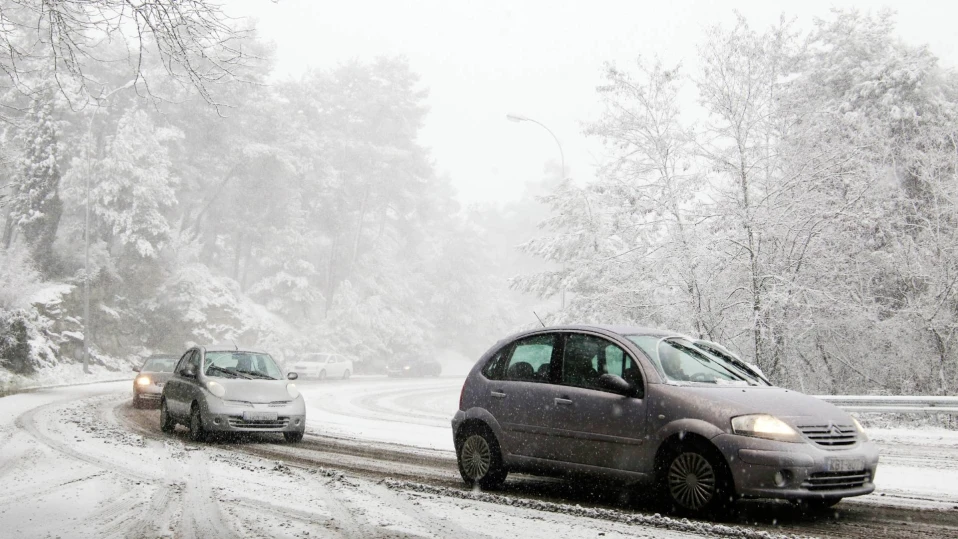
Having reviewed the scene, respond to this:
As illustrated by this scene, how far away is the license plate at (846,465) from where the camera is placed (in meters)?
6.30

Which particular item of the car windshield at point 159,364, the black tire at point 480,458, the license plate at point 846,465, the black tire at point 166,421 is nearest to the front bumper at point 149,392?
the car windshield at point 159,364

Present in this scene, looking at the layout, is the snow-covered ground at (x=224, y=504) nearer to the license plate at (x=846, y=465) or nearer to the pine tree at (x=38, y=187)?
the license plate at (x=846, y=465)

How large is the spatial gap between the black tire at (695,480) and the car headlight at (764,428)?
286mm

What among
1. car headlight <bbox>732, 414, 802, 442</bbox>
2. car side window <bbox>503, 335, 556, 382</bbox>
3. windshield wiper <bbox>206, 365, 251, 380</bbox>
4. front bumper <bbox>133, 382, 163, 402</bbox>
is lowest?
front bumper <bbox>133, 382, 163, 402</bbox>

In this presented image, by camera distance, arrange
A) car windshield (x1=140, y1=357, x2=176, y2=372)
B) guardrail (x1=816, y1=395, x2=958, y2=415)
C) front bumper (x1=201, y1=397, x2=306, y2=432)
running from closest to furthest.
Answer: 1. front bumper (x1=201, y1=397, x2=306, y2=432)
2. guardrail (x1=816, y1=395, x2=958, y2=415)
3. car windshield (x1=140, y1=357, x2=176, y2=372)

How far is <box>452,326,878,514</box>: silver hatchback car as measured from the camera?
20.7ft

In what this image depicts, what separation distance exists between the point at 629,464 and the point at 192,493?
4165 mm

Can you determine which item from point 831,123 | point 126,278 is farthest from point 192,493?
point 126,278

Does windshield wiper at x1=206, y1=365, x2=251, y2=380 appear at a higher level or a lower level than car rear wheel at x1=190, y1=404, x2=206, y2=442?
higher

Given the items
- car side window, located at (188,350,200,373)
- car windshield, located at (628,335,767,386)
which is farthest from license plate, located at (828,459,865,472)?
car side window, located at (188,350,200,373)

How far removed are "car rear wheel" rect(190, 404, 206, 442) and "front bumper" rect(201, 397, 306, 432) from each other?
0.48 ft

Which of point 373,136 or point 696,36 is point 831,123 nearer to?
point 696,36

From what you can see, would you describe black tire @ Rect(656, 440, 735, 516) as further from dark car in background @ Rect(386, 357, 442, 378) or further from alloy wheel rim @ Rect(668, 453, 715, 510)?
dark car in background @ Rect(386, 357, 442, 378)

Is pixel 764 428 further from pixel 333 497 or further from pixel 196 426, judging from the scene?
pixel 196 426
